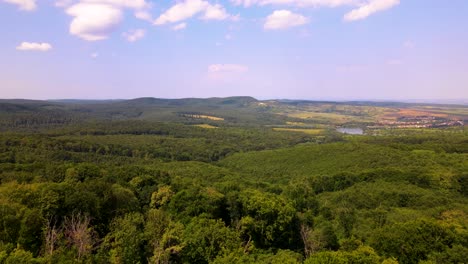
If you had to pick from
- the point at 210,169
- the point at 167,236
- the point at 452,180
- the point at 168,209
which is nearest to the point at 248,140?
the point at 210,169

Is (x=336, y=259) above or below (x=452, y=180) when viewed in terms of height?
above

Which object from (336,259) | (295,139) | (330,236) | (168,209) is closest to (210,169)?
(168,209)

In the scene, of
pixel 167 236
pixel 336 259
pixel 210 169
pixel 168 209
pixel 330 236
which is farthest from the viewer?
pixel 210 169

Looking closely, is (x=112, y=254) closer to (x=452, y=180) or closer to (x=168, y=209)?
(x=168, y=209)

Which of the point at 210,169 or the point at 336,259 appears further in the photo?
the point at 210,169

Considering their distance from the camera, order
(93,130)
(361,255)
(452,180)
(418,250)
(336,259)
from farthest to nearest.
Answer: (93,130), (452,180), (418,250), (361,255), (336,259)

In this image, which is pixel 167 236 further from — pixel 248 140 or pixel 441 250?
pixel 248 140

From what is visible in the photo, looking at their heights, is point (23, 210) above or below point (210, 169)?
above

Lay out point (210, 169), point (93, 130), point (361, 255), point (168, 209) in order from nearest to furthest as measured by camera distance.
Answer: point (361, 255) → point (168, 209) → point (210, 169) → point (93, 130)

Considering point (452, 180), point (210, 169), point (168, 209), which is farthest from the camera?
point (210, 169)
